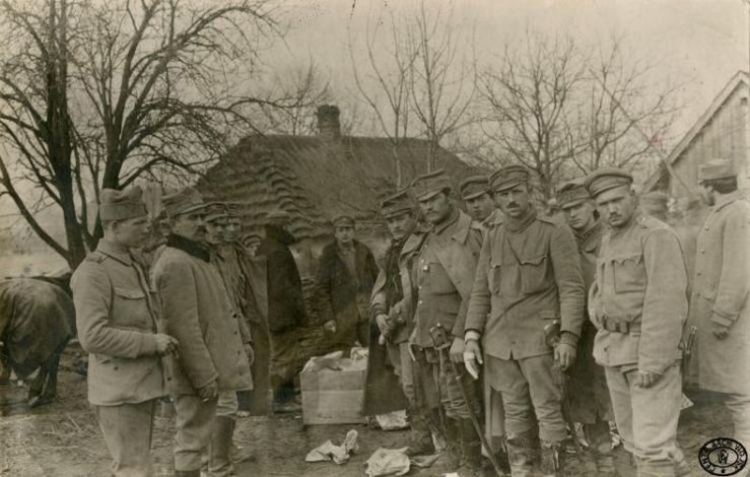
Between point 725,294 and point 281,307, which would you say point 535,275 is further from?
point 281,307

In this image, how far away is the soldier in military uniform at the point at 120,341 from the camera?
351 centimetres

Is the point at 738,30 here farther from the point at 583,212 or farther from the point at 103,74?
the point at 103,74

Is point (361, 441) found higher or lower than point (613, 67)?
lower

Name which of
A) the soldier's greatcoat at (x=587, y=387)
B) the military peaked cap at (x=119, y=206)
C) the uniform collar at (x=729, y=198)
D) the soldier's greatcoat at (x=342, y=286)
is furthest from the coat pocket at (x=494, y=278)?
the soldier's greatcoat at (x=342, y=286)

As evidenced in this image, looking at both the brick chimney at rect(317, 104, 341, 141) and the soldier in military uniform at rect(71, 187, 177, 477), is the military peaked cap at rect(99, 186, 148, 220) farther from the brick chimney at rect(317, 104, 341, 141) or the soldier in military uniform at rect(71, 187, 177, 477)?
the brick chimney at rect(317, 104, 341, 141)

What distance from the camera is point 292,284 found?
6.91 meters

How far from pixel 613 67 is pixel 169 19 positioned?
4.77 metres

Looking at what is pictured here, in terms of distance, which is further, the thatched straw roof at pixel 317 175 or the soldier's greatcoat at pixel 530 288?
the thatched straw roof at pixel 317 175

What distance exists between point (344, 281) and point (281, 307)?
704 mm

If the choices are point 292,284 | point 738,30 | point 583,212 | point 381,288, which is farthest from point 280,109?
point 738,30

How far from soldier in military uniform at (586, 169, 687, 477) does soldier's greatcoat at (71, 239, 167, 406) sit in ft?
8.21

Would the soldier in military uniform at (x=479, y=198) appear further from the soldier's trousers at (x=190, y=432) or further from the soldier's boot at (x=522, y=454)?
the soldier's trousers at (x=190, y=432)

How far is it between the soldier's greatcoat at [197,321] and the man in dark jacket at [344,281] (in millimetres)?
2579

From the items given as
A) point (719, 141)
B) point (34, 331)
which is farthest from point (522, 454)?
point (719, 141)
